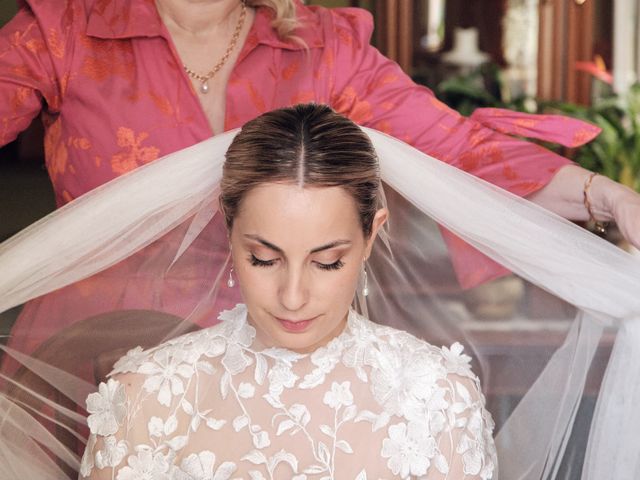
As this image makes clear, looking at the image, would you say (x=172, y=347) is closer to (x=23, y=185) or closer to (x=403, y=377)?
(x=403, y=377)

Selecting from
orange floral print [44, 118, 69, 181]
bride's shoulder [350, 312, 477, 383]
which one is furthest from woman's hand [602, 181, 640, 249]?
orange floral print [44, 118, 69, 181]

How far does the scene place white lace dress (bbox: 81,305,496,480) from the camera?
1715mm

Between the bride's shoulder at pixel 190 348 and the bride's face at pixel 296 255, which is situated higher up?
the bride's face at pixel 296 255

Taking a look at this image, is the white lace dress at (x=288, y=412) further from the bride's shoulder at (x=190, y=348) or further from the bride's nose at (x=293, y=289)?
the bride's nose at (x=293, y=289)

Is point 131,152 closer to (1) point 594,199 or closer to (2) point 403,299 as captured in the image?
(2) point 403,299

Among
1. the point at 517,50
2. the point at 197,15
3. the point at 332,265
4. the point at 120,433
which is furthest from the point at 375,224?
the point at 517,50

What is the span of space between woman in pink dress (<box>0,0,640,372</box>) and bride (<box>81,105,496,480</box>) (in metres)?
0.41

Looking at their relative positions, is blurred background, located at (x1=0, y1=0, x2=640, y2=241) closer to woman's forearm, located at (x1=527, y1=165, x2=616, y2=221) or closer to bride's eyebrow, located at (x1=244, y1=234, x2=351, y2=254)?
woman's forearm, located at (x1=527, y1=165, x2=616, y2=221)

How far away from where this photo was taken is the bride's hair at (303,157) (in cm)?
166

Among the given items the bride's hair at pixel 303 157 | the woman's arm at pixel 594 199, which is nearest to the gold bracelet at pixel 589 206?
the woman's arm at pixel 594 199

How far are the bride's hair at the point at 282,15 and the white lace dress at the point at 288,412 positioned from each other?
0.63 meters

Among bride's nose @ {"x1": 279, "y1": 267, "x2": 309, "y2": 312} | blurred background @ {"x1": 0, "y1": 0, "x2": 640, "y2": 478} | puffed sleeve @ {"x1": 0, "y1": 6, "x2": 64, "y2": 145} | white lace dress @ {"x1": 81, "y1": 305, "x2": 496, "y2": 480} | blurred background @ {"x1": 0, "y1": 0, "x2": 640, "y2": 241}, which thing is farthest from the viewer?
blurred background @ {"x1": 0, "y1": 0, "x2": 640, "y2": 241}

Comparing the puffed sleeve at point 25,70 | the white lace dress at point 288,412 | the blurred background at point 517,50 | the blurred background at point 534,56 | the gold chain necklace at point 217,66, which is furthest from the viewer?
the blurred background at point 517,50

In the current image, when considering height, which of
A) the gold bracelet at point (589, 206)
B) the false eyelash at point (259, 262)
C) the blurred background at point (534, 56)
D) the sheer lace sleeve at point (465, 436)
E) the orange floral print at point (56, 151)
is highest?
the orange floral print at point (56, 151)
